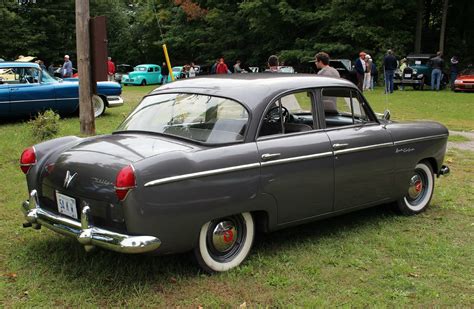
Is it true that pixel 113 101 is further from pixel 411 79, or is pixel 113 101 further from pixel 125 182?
pixel 411 79

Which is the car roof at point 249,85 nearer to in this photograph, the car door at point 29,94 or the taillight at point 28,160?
the taillight at point 28,160

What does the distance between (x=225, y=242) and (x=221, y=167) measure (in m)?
0.62

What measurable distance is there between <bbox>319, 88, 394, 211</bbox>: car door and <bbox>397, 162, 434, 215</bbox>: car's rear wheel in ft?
1.63

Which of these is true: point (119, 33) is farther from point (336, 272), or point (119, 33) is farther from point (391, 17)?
point (336, 272)

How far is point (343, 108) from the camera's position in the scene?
5.29m

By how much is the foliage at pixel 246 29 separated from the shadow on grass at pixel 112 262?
27453mm

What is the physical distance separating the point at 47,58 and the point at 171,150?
153ft

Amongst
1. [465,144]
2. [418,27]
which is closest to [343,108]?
[465,144]

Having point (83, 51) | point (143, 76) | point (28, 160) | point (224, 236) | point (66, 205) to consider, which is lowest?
point (143, 76)

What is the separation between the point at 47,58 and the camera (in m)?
46.7

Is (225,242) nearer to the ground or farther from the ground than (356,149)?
nearer to the ground

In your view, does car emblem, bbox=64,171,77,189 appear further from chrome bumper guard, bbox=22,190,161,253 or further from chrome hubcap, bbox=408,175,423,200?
chrome hubcap, bbox=408,175,423,200

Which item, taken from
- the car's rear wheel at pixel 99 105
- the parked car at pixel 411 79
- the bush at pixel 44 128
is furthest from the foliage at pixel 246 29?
the bush at pixel 44 128

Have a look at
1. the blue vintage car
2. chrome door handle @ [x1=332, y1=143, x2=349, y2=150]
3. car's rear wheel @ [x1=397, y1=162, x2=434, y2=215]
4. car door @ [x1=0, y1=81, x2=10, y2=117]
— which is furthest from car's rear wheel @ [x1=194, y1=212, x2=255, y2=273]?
car door @ [x1=0, y1=81, x2=10, y2=117]
